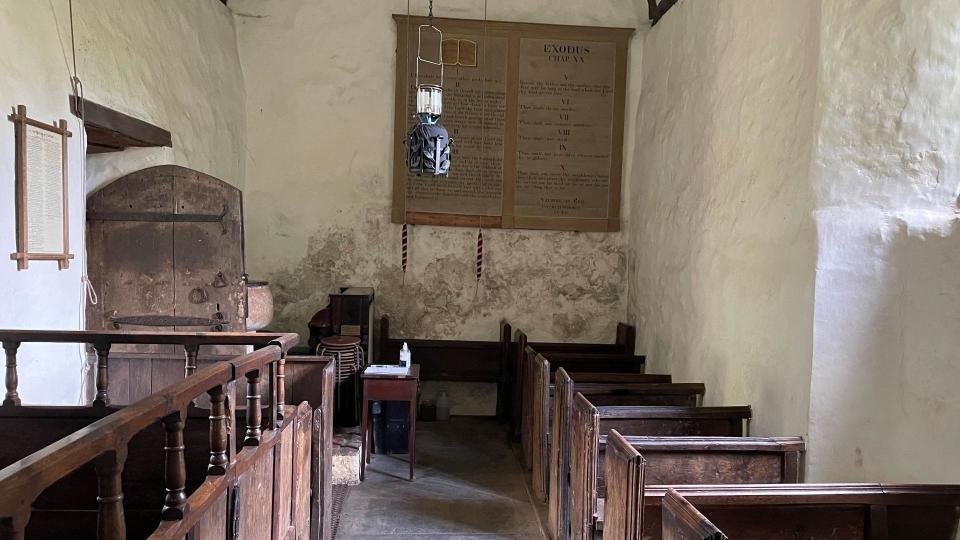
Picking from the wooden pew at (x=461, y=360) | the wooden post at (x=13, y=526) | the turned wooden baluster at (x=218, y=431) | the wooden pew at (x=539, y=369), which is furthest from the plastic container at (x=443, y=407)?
the wooden post at (x=13, y=526)

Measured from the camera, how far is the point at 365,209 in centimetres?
510

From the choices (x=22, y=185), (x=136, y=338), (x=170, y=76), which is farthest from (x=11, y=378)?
(x=170, y=76)

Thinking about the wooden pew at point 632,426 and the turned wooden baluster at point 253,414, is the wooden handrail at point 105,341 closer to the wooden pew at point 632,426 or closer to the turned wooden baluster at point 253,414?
the turned wooden baluster at point 253,414

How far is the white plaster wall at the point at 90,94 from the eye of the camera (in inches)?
90.0

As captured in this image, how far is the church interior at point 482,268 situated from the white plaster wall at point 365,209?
3 cm

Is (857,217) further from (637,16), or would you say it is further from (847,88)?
(637,16)

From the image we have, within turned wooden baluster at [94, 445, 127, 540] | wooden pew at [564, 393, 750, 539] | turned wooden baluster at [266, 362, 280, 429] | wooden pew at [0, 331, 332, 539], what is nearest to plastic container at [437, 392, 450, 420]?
wooden pew at [564, 393, 750, 539]

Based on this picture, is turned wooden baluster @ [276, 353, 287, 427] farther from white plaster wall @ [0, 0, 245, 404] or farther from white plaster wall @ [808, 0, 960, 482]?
white plaster wall @ [808, 0, 960, 482]

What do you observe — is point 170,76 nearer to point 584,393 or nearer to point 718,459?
point 584,393

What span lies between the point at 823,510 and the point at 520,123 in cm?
393

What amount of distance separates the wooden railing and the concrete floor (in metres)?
1.33

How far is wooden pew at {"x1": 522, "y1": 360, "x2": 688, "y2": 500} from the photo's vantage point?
3.07 meters

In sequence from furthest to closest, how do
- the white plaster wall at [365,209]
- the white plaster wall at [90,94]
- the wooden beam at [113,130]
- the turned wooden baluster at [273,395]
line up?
the white plaster wall at [365,209] → the wooden beam at [113,130] → the white plaster wall at [90,94] → the turned wooden baluster at [273,395]

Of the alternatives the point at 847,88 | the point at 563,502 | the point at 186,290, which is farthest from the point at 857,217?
the point at 186,290
